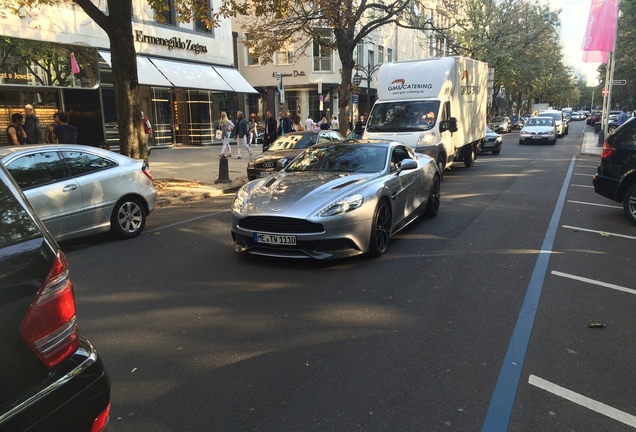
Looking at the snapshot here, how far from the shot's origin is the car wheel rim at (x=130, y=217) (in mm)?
7695

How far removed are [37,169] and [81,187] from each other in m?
0.61

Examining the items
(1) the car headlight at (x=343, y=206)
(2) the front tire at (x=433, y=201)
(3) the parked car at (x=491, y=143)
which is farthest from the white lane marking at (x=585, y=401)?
(3) the parked car at (x=491, y=143)

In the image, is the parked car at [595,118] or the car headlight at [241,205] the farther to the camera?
the parked car at [595,118]

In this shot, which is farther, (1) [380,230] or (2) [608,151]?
(2) [608,151]

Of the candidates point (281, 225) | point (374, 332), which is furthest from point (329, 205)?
point (374, 332)

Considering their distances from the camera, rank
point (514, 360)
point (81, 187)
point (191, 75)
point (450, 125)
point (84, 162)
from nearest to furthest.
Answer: point (514, 360)
point (81, 187)
point (84, 162)
point (450, 125)
point (191, 75)

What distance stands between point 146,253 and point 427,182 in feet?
15.4

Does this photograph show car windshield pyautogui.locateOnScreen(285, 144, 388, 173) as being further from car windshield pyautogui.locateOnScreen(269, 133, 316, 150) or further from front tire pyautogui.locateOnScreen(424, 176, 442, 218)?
car windshield pyautogui.locateOnScreen(269, 133, 316, 150)

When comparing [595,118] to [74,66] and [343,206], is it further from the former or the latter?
[343,206]

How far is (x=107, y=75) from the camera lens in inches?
840

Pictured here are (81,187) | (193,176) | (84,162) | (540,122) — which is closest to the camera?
(81,187)

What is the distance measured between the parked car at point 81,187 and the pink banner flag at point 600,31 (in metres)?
23.4

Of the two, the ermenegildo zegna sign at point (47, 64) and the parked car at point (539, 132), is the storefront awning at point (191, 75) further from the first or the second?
the parked car at point (539, 132)

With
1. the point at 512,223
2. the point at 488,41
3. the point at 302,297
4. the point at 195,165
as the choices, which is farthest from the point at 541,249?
the point at 488,41
